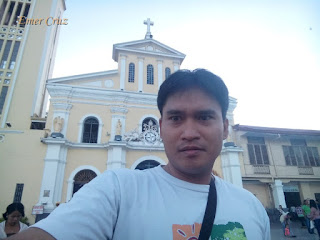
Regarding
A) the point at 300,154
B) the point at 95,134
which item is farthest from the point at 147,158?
the point at 300,154

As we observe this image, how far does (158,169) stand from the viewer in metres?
1.39

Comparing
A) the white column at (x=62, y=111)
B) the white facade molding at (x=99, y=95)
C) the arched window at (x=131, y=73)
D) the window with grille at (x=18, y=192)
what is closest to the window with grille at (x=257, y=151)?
the white facade molding at (x=99, y=95)

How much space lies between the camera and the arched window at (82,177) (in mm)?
Answer: 10539

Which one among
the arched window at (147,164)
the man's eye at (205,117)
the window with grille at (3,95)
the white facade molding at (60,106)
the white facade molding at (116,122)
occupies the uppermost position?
the window with grille at (3,95)

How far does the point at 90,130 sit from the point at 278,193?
12.5 meters

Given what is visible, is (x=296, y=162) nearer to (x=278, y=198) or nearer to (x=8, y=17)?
(x=278, y=198)

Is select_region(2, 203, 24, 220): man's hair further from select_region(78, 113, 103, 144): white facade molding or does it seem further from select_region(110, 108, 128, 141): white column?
select_region(110, 108, 128, 141): white column

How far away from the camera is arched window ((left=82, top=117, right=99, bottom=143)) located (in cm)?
1167

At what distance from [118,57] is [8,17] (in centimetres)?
1107

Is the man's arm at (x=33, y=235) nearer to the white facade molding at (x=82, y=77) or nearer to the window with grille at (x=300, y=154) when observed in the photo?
the white facade molding at (x=82, y=77)

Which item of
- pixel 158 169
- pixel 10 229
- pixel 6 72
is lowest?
pixel 10 229

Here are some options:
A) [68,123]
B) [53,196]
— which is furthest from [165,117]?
[68,123]

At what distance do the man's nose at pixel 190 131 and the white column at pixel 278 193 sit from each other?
46.9ft

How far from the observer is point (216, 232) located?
43.8 inches
